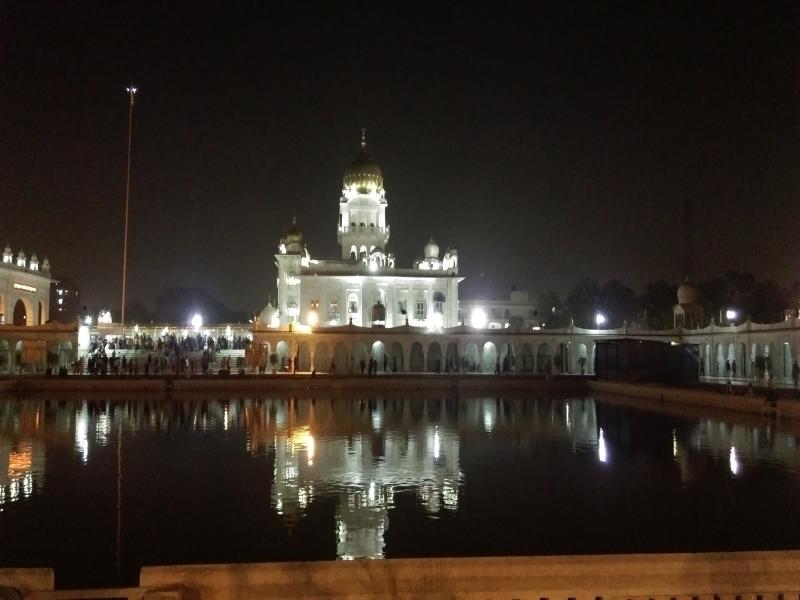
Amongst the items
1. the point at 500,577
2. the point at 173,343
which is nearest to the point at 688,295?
the point at 173,343

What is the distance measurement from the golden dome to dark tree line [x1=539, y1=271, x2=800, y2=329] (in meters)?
21.7

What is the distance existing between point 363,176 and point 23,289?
30058 millimetres

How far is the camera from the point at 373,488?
49.4ft

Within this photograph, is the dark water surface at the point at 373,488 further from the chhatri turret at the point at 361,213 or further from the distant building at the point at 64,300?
the distant building at the point at 64,300

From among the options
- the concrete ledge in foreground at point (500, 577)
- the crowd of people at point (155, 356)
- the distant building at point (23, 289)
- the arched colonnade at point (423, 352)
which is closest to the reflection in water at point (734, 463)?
the concrete ledge in foreground at point (500, 577)

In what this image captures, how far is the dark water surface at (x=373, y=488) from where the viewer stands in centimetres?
1159

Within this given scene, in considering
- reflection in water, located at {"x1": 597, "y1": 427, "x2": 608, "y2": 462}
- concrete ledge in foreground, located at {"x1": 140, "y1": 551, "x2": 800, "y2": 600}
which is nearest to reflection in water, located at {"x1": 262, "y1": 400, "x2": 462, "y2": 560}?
reflection in water, located at {"x1": 597, "y1": 427, "x2": 608, "y2": 462}

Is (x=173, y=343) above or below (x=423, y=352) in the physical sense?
above

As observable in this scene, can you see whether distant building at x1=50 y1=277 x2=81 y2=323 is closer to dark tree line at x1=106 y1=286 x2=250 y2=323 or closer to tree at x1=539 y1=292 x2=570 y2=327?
dark tree line at x1=106 y1=286 x2=250 y2=323

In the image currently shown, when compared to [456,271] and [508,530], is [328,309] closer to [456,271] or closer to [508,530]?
[456,271]

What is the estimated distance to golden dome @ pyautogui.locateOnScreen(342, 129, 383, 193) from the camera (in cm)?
6725

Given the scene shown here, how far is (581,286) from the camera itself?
7925cm

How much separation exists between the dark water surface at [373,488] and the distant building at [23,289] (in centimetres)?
3226

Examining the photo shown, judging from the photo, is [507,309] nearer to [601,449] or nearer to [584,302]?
[584,302]
